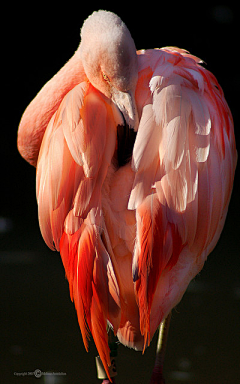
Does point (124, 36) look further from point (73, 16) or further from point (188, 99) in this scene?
point (73, 16)

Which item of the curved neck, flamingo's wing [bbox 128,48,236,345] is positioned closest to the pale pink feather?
flamingo's wing [bbox 128,48,236,345]

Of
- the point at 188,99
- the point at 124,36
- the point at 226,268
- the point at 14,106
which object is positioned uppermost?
the point at 124,36

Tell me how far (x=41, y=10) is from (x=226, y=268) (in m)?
1.98

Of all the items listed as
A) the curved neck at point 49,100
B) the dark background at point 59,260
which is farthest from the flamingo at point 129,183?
the dark background at point 59,260

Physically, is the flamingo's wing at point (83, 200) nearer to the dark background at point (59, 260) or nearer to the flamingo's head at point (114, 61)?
the flamingo's head at point (114, 61)

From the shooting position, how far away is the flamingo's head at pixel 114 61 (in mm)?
1183

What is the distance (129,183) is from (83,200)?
0.13 meters

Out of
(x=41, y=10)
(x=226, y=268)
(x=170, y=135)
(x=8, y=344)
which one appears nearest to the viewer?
(x=170, y=135)

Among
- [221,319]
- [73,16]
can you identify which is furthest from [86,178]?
[73,16]

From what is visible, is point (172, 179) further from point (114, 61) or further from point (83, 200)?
point (114, 61)

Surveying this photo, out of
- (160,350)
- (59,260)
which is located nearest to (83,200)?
(160,350)

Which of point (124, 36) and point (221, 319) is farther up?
point (124, 36)

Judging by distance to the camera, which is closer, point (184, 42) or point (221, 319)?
point (221, 319)

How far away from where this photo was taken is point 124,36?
3.90 ft
